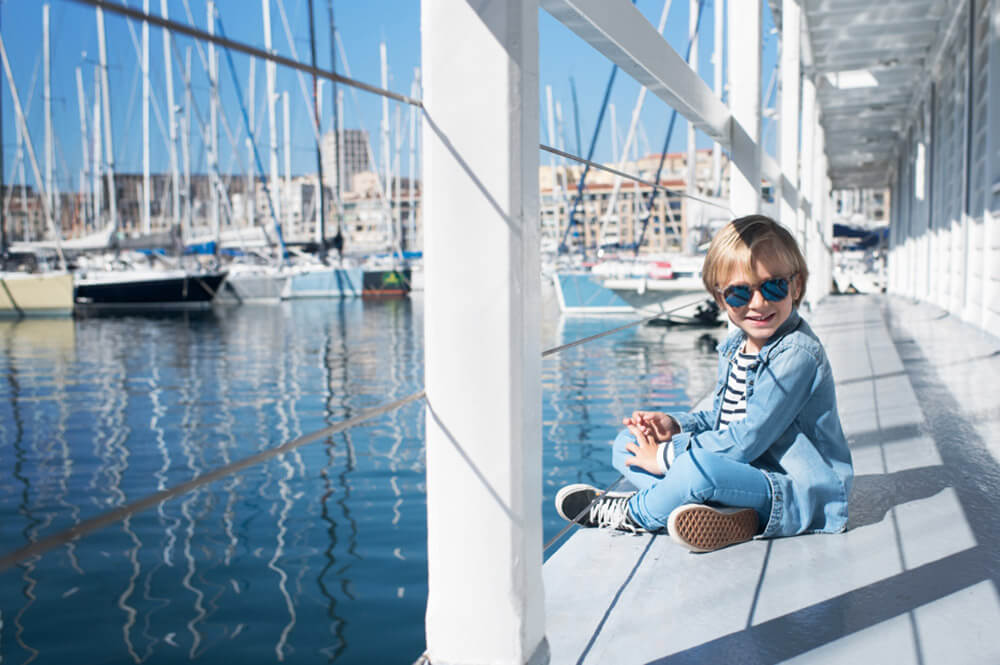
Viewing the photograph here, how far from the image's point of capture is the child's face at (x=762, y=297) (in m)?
1.72

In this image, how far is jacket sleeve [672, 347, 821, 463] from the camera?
5.45 ft

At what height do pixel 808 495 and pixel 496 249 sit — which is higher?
pixel 496 249

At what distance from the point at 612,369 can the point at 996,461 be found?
23.0 feet

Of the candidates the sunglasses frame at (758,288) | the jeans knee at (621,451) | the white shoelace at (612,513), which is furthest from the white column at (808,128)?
Result: the white shoelace at (612,513)

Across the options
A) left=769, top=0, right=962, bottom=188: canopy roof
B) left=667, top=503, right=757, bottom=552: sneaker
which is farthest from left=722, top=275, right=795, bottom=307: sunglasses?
left=769, top=0, right=962, bottom=188: canopy roof

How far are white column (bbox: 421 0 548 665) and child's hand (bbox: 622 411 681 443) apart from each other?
0.84 m

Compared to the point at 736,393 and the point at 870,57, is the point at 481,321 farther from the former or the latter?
the point at 870,57

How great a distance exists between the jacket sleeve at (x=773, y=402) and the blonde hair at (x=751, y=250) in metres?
0.15

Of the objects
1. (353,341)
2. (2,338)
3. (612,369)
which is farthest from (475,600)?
(2,338)

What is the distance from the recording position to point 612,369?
30.3 ft

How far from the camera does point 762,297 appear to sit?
5.65 feet

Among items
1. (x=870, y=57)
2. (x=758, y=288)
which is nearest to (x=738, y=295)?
(x=758, y=288)

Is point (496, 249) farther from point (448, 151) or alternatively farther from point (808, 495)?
point (808, 495)

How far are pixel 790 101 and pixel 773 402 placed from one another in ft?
16.0
